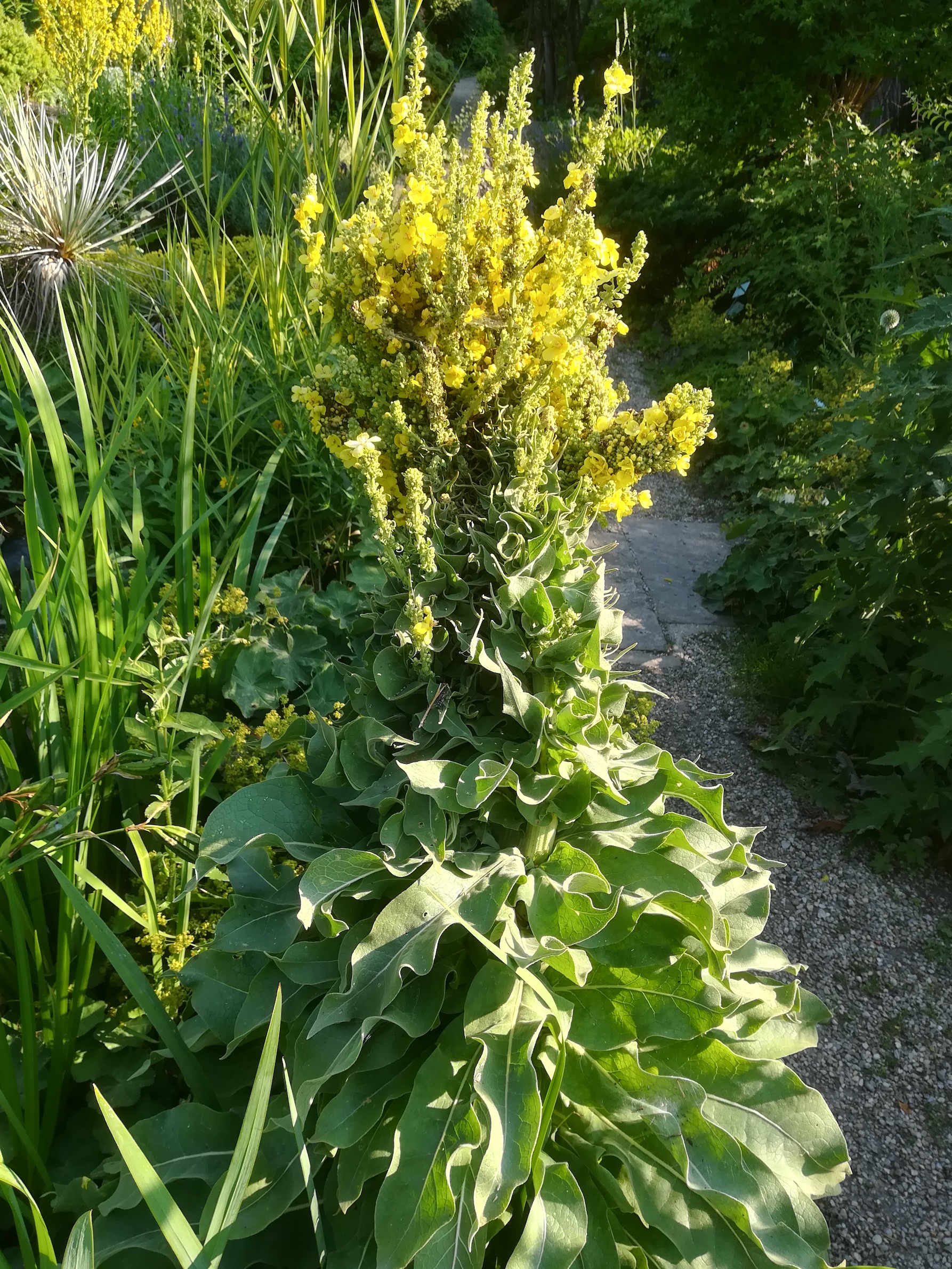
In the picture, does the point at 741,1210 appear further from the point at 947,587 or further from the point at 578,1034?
the point at 947,587

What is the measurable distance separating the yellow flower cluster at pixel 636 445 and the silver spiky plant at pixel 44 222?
3.02 metres

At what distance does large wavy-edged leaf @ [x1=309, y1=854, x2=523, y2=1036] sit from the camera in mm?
980

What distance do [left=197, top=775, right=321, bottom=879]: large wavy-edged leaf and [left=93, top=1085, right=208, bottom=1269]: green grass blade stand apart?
45cm

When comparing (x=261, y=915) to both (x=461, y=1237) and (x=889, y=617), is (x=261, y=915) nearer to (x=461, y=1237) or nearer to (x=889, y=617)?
(x=461, y=1237)

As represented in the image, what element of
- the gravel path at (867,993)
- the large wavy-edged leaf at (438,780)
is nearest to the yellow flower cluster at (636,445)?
the large wavy-edged leaf at (438,780)

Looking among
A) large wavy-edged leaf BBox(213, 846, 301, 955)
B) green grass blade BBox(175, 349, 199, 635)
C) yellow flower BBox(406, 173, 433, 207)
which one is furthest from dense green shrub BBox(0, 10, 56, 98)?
large wavy-edged leaf BBox(213, 846, 301, 955)

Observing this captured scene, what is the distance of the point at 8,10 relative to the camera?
843 cm

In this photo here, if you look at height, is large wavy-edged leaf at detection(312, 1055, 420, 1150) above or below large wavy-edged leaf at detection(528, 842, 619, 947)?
below

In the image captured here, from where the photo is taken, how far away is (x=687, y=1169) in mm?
969

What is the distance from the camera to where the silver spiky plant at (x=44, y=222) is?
3.64 meters

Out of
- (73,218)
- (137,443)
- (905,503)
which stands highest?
(73,218)

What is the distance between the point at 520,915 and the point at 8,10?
11373 mm

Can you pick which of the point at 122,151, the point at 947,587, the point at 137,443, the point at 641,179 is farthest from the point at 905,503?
the point at 641,179

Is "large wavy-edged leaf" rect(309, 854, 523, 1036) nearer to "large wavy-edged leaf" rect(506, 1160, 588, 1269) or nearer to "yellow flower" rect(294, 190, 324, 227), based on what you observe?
"large wavy-edged leaf" rect(506, 1160, 588, 1269)
